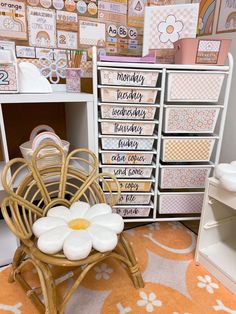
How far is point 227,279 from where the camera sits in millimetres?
1116

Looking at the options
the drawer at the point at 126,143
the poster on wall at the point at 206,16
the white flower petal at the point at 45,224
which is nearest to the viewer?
Answer: the white flower petal at the point at 45,224

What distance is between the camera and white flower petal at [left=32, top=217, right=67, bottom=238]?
3.00 feet

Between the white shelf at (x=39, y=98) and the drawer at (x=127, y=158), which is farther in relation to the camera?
the drawer at (x=127, y=158)

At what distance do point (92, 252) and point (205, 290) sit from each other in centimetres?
61

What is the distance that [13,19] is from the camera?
128cm

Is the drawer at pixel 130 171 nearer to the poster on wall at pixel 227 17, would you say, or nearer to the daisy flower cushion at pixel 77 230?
the daisy flower cushion at pixel 77 230

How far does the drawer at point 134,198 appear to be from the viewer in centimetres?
134

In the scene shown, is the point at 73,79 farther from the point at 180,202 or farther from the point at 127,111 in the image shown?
the point at 180,202

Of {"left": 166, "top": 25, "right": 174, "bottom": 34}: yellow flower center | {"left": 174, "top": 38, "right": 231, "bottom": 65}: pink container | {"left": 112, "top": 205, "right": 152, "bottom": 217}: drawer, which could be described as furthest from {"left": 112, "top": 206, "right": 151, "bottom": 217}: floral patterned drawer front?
{"left": 166, "top": 25, "right": 174, "bottom": 34}: yellow flower center

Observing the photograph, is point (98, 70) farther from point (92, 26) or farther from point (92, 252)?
point (92, 252)

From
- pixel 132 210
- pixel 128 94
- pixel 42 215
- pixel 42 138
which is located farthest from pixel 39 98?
pixel 132 210

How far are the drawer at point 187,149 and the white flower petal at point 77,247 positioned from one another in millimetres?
620

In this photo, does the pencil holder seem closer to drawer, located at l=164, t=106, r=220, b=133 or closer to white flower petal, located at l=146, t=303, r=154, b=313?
drawer, located at l=164, t=106, r=220, b=133

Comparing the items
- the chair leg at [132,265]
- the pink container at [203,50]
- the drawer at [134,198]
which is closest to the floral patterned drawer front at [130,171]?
the drawer at [134,198]
